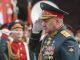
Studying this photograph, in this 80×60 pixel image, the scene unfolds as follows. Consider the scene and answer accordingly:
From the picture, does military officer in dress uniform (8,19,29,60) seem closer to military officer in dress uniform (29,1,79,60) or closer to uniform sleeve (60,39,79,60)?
military officer in dress uniform (29,1,79,60)

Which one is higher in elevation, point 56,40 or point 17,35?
point 56,40

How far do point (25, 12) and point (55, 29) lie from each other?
32.1 ft

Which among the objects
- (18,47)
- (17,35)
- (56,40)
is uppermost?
Answer: (56,40)

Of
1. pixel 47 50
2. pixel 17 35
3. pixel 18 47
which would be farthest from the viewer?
pixel 18 47

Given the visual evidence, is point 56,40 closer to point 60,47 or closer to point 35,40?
point 60,47

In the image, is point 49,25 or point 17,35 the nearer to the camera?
point 49,25

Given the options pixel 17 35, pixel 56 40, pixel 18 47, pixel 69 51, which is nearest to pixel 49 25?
pixel 56 40

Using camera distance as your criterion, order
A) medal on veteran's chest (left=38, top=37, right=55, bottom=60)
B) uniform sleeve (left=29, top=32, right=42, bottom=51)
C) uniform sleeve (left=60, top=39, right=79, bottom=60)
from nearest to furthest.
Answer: uniform sleeve (left=60, top=39, right=79, bottom=60)
medal on veteran's chest (left=38, top=37, right=55, bottom=60)
uniform sleeve (left=29, top=32, right=42, bottom=51)

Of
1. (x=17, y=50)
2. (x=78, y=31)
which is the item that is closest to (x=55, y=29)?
(x=17, y=50)

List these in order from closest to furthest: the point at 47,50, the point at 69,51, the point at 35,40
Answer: the point at 69,51
the point at 47,50
the point at 35,40

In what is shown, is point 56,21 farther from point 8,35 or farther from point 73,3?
point 73,3

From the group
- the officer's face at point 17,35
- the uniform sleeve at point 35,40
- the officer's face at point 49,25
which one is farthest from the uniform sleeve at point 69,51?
the officer's face at point 17,35

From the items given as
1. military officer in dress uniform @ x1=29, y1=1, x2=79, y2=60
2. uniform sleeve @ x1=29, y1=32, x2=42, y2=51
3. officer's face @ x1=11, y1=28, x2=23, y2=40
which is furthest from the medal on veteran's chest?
officer's face @ x1=11, y1=28, x2=23, y2=40

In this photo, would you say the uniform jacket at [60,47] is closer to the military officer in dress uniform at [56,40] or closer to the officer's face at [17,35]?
the military officer in dress uniform at [56,40]
